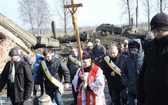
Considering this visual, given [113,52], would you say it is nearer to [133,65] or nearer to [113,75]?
[113,75]

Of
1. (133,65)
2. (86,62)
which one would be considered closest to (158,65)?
(86,62)

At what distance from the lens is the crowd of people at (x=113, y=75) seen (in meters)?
3.01

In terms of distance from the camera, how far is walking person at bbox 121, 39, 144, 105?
210 inches

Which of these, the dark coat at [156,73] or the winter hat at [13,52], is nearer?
the dark coat at [156,73]

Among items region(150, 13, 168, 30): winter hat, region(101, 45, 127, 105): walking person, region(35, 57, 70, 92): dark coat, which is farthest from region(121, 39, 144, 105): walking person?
region(150, 13, 168, 30): winter hat

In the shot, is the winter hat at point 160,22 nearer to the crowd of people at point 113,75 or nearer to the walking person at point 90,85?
the crowd of people at point 113,75

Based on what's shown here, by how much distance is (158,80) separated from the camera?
2.99m

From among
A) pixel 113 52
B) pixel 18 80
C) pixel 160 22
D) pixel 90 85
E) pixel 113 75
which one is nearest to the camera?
pixel 160 22

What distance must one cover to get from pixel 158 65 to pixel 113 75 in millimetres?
3443

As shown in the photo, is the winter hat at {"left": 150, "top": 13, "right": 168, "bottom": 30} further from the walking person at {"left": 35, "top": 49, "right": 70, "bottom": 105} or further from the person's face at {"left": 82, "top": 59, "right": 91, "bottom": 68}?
the walking person at {"left": 35, "top": 49, "right": 70, "bottom": 105}

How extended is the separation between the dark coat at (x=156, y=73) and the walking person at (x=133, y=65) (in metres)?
2.06

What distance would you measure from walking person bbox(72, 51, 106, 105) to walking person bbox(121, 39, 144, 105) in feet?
2.81

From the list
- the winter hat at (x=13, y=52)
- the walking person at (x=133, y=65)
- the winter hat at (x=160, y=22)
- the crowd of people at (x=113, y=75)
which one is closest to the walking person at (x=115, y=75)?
the crowd of people at (x=113, y=75)

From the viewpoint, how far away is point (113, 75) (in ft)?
21.0
